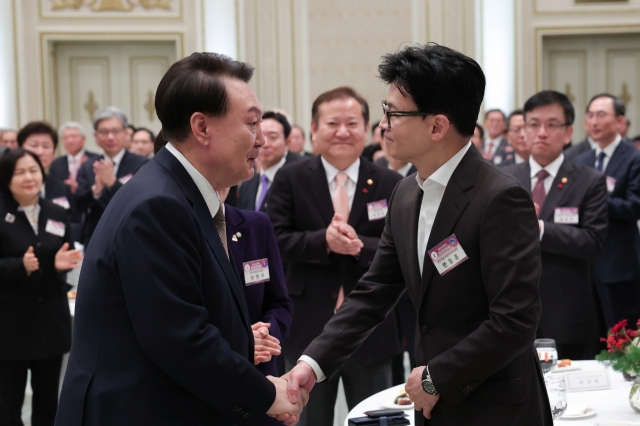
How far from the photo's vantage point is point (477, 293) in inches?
73.5

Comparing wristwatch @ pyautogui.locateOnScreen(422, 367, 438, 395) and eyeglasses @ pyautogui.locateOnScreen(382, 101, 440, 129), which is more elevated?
eyeglasses @ pyautogui.locateOnScreen(382, 101, 440, 129)

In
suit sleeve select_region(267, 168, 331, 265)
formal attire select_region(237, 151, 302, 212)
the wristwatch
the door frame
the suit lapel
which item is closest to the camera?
the wristwatch

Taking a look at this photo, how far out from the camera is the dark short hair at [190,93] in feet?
5.68

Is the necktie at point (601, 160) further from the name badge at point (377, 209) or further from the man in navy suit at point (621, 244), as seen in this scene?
the name badge at point (377, 209)

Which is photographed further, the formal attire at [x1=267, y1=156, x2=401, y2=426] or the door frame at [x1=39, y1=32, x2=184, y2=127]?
the door frame at [x1=39, y1=32, x2=184, y2=127]

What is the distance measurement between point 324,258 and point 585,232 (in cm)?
136

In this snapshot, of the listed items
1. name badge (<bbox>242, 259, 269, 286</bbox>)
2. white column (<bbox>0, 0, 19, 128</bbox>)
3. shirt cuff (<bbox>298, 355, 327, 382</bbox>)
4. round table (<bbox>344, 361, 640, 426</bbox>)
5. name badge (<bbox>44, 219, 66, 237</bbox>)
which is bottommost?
round table (<bbox>344, 361, 640, 426</bbox>)

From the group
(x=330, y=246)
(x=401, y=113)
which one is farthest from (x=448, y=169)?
(x=330, y=246)

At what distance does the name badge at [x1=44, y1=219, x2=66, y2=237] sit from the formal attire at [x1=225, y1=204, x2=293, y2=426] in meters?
1.96

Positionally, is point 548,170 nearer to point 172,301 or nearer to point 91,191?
point 172,301

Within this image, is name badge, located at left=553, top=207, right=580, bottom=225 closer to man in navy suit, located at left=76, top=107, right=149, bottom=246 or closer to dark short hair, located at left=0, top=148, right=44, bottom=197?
dark short hair, located at left=0, top=148, right=44, bottom=197

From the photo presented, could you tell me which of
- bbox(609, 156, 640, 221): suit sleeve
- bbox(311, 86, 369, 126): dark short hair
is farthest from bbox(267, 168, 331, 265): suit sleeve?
bbox(609, 156, 640, 221): suit sleeve

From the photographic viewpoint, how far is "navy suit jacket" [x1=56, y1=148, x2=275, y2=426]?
1563 millimetres

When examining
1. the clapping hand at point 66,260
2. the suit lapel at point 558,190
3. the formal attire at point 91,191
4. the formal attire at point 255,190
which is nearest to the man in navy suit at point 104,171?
the formal attire at point 91,191
